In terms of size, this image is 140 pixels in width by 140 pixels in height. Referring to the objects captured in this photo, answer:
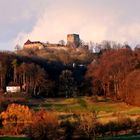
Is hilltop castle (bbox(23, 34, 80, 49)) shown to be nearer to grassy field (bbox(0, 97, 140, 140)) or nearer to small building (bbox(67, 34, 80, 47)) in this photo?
small building (bbox(67, 34, 80, 47))

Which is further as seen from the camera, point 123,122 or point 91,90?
point 91,90

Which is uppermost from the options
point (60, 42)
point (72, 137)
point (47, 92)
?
point (60, 42)

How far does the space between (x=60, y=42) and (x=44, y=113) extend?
129441mm

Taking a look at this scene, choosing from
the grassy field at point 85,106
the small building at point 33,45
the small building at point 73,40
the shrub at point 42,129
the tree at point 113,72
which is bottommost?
the shrub at point 42,129

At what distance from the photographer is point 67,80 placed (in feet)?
273

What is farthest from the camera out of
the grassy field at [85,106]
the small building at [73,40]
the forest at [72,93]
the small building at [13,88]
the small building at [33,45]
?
the small building at [73,40]

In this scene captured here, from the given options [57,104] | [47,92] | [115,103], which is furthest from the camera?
[47,92]

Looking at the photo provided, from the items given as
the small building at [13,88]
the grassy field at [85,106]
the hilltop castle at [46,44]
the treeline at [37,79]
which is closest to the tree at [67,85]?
the treeline at [37,79]

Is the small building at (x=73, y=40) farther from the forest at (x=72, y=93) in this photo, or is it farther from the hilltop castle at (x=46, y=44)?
the forest at (x=72, y=93)

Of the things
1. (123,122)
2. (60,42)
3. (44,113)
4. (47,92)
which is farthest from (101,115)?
(60,42)

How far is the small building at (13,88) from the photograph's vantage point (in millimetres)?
77906

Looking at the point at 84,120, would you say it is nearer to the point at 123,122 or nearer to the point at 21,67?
the point at 123,122

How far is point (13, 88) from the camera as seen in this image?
79938 mm

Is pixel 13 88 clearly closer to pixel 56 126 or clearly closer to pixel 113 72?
pixel 113 72
